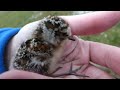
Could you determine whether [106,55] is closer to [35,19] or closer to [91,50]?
[91,50]

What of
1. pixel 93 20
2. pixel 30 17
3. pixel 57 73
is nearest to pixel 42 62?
pixel 57 73

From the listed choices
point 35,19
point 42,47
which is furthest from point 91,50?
point 35,19

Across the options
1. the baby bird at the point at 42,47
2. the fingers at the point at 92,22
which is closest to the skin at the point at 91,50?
the fingers at the point at 92,22

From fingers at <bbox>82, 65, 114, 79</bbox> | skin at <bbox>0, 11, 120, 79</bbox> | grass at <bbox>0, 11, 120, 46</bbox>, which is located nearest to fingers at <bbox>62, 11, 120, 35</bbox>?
skin at <bbox>0, 11, 120, 79</bbox>

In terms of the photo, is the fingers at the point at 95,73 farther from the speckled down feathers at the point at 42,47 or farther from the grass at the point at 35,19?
the grass at the point at 35,19
